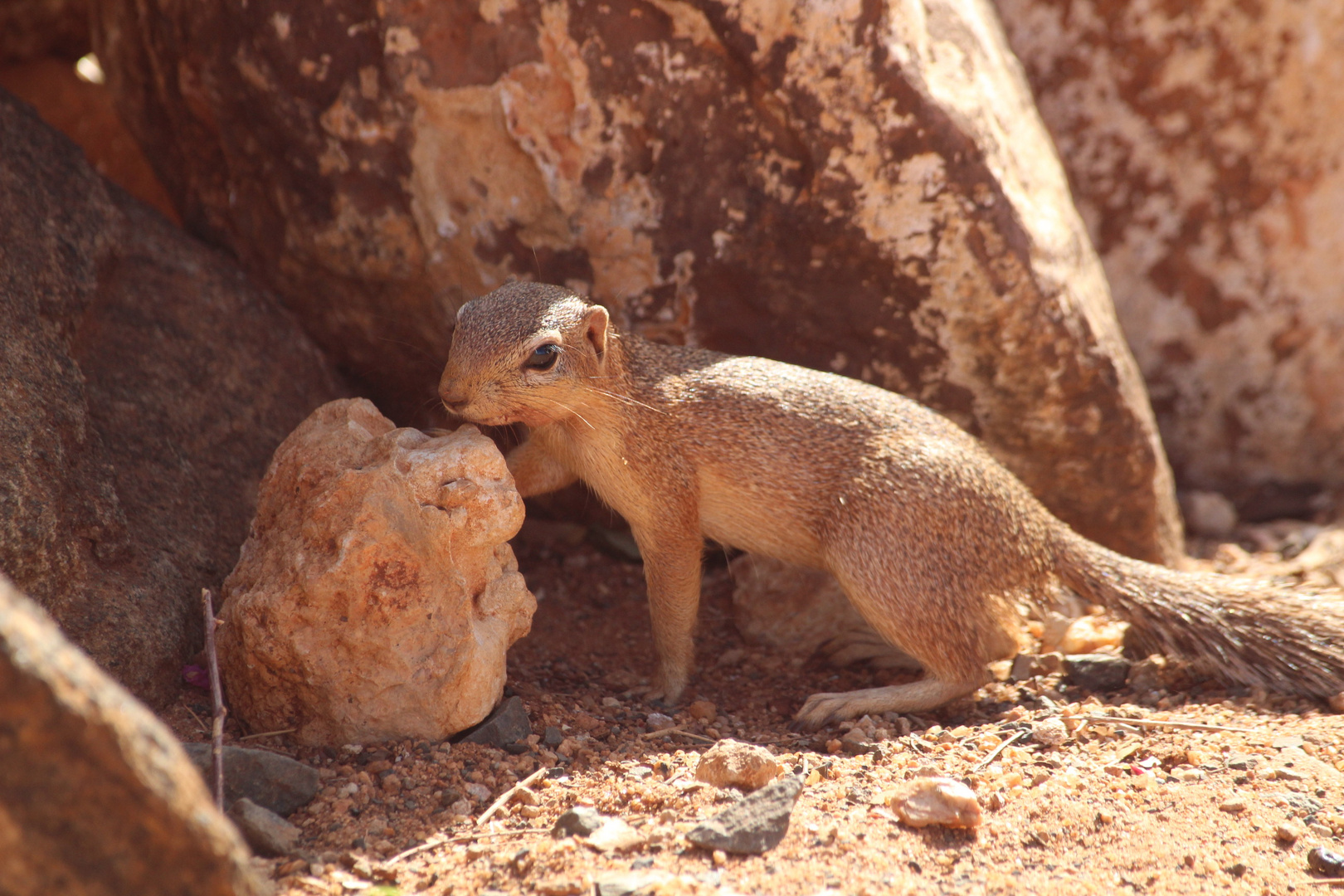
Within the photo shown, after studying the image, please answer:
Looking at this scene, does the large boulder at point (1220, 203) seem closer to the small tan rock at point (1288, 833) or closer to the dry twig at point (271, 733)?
the small tan rock at point (1288, 833)

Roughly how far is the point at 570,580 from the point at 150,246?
9.28 ft

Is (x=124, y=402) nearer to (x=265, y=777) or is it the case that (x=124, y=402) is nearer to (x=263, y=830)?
(x=265, y=777)

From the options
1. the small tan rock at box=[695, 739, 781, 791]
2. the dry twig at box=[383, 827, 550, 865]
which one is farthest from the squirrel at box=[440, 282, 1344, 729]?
the dry twig at box=[383, 827, 550, 865]

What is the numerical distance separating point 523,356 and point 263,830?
6.42 ft

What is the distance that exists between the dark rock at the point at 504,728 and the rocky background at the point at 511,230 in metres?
1.17

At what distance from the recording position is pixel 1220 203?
21.2ft

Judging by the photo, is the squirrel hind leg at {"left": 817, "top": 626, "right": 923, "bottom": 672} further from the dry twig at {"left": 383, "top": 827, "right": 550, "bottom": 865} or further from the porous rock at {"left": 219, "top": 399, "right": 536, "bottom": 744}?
the dry twig at {"left": 383, "top": 827, "right": 550, "bottom": 865}

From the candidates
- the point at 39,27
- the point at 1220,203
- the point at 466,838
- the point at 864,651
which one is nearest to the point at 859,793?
the point at 466,838

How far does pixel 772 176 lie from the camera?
4.92 metres

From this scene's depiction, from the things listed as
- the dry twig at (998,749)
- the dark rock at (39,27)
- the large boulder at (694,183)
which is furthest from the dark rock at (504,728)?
the dark rock at (39,27)

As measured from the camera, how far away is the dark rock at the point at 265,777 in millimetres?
3088

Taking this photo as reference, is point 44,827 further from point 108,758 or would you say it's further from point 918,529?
point 918,529

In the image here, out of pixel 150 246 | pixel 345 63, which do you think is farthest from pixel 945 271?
pixel 150 246

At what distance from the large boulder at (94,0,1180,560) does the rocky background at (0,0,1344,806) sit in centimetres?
1
